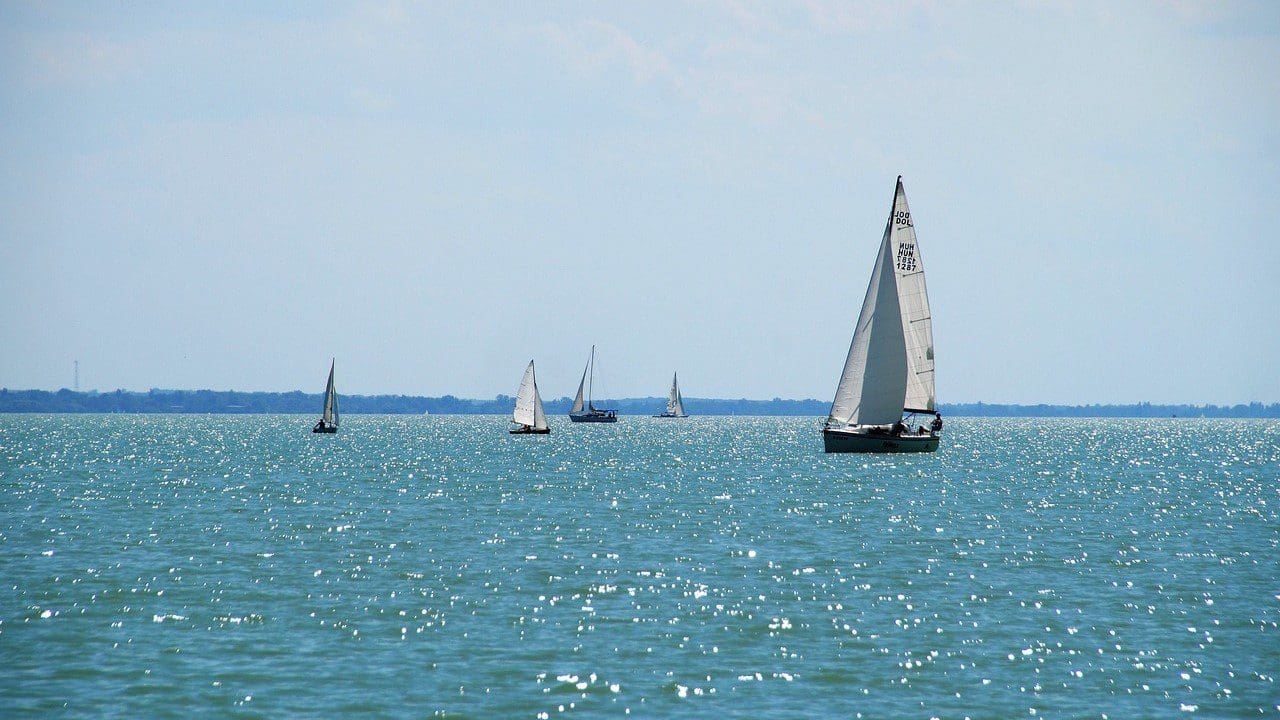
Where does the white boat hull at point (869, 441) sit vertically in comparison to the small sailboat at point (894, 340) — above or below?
below

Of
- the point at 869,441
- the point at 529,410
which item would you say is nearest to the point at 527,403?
the point at 529,410

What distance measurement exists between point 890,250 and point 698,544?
43791 millimetres

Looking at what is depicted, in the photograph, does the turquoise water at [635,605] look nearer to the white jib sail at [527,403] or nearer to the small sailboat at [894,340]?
the small sailboat at [894,340]

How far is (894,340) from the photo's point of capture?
7800 centimetres

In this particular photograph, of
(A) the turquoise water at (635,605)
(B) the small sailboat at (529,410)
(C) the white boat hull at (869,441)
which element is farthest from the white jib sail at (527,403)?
(A) the turquoise water at (635,605)

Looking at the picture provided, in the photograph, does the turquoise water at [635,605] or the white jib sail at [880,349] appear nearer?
the turquoise water at [635,605]

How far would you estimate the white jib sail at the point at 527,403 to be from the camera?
136 metres

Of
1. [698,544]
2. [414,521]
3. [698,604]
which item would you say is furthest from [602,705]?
[414,521]

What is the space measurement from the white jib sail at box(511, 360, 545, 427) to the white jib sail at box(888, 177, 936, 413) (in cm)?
6139

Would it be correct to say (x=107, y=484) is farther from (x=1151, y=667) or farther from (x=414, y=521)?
(x=1151, y=667)

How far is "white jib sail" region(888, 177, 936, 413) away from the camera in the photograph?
256ft

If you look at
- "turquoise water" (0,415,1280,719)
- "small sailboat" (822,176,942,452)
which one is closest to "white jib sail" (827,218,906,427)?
"small sailboat" (822,176,942,452)

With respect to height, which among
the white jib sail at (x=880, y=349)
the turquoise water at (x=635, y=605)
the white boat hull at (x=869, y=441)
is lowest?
the turquoise water at (x=635, y=605)

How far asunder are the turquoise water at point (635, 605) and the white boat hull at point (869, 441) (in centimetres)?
2274
